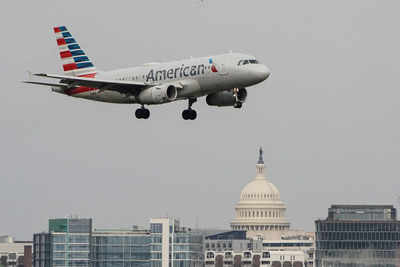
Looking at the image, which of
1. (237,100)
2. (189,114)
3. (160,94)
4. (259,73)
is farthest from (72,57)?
(259,73)

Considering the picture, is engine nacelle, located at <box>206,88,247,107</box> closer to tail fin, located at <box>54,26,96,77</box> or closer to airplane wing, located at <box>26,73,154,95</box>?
airplane wing, located at <box>26,73,154,95</box>

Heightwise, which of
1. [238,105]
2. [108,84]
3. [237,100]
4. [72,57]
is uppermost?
[72,57]

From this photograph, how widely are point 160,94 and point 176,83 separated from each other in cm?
216

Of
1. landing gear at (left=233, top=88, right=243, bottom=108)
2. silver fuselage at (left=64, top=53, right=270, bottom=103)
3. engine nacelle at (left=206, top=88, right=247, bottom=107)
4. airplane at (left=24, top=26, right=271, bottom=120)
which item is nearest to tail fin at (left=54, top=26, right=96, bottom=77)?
airplane at (left=24, top=26, right=271, bottom=120)

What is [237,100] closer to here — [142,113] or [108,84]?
[142,113]

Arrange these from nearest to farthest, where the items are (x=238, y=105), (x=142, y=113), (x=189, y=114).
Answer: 1. (x=238, y=105)
2. (x=142, y=113)
3. (x=189, y=114)

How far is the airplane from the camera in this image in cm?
14188

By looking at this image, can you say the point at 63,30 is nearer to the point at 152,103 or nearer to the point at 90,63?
the point at 90,63

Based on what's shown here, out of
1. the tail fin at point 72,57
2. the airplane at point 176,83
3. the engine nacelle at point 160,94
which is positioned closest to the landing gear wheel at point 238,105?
the airplane at point 176,83

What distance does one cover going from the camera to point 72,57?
15838 cm

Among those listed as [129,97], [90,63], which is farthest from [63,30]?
[129,97]

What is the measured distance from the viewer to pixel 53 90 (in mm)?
151750

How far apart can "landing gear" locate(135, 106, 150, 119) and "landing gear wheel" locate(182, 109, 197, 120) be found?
3203 mm

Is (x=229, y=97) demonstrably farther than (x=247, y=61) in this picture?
Yes
